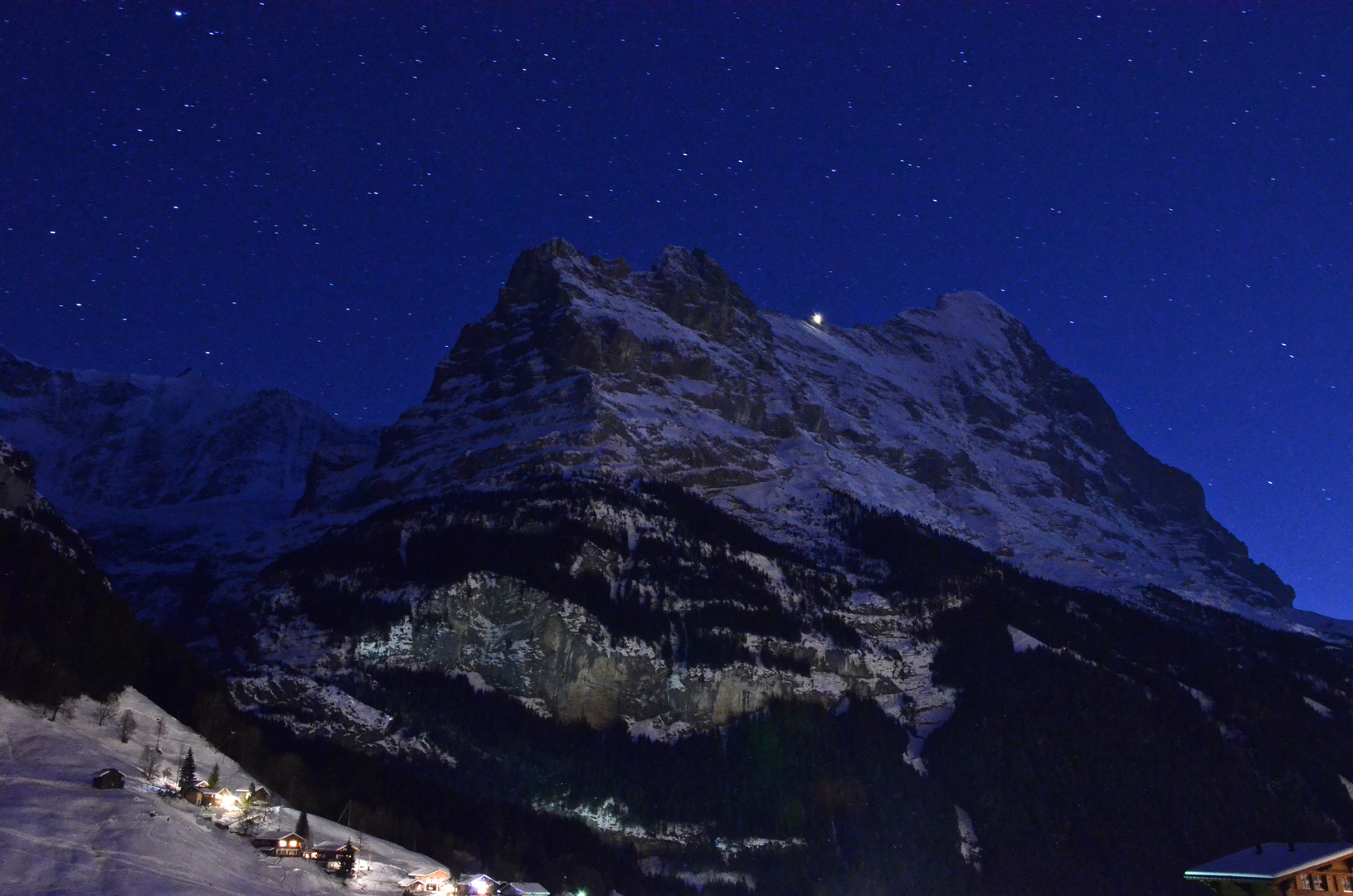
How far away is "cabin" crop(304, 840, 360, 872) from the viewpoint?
81.1m

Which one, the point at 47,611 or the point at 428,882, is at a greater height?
the point at 47,611

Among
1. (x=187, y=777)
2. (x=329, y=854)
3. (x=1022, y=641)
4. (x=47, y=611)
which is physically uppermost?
(x=1022, y=641)

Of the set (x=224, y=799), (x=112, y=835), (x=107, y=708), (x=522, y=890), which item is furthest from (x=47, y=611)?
(x=522, y=890)

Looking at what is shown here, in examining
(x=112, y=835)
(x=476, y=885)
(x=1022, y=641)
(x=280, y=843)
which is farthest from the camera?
(x=1022, y=641)

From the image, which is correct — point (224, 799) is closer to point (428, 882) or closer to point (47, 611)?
point (428, 882)

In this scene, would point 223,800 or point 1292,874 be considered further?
point 223,800

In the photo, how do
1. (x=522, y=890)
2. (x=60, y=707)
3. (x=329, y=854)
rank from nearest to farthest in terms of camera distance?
(x=329, y=854) → (x=60, y=707) → (x=522, y=890)

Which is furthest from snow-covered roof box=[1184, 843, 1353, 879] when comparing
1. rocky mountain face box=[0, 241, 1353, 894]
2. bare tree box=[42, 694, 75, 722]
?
rocky mountain face box=[0, 241, 1353, 894]

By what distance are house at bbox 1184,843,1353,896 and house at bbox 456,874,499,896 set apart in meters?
63.0

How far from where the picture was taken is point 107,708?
3743 inches

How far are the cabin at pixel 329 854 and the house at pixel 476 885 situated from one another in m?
9.81

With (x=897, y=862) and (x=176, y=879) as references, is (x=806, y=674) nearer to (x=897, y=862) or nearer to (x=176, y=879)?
(x=897, y=862)

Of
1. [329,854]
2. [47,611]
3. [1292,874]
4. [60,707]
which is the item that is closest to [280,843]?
[329,854]

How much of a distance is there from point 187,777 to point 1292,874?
235 feet
